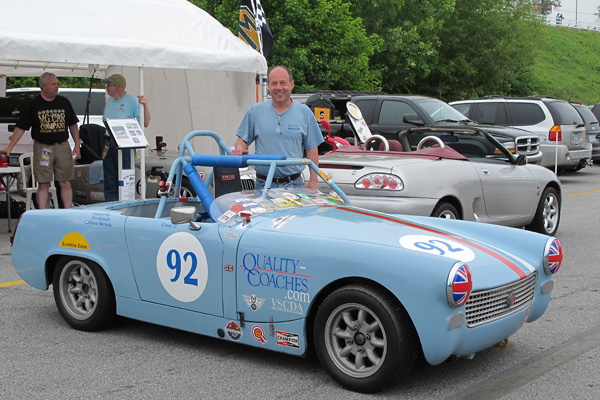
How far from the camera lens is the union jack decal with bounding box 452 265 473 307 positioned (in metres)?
3.69

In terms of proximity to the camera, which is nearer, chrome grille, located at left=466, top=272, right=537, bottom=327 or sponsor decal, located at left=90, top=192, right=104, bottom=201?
chrome grille, located at left=466, top=272, right=537, bottom=327

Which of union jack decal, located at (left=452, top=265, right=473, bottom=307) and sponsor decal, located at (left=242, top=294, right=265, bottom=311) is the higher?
union jack decal, located at (left=452, top=265, right=473, bottom=307)

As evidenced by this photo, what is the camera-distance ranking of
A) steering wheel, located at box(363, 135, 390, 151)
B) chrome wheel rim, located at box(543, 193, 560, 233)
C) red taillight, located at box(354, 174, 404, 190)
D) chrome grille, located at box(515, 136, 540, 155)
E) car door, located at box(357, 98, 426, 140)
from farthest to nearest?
chrome grille, located at box(515, 136, 540, 155) → car door, located at box(357, 98, 426, 140) → chrome wheel rim, located at box(543, 193, 560, 233) → steering wheel, located at box(363, 135, 390, 151) → red taillight, located at box(354, 174, 404, 190)

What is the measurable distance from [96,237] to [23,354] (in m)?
0.90

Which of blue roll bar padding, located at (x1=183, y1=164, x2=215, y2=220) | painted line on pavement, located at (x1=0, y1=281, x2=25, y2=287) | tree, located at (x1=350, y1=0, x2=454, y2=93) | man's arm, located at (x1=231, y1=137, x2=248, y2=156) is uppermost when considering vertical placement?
tree, located at (x1=350, y1=0, x2=454, y2=93)

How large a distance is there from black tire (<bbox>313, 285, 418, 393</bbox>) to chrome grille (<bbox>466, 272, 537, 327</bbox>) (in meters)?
0.34

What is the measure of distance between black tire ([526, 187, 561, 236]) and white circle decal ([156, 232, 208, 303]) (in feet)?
18.8

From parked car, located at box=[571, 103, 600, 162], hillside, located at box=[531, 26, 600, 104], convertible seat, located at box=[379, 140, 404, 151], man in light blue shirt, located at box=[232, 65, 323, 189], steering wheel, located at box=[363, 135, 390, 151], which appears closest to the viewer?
man in light blue shirt, located at box=[232, 65, 323, 189]

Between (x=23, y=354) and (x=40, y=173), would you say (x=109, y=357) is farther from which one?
(x=40, y=173)

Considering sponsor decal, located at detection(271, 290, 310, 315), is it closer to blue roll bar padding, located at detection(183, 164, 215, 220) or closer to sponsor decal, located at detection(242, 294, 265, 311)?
sponsor decal, located at detection(242, 294, 265, 311)

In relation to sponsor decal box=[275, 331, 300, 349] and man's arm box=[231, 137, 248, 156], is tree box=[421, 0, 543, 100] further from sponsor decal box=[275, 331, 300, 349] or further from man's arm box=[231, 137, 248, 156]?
sponsor decal box=[275, 331, 300, 349]

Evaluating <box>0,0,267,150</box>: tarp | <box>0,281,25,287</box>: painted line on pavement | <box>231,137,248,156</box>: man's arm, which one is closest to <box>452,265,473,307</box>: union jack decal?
<box>231,137,248,156</box>: man's arm

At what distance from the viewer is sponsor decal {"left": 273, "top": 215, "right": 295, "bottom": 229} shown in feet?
14.5

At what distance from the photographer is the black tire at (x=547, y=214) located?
9.09m
